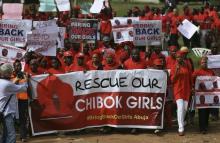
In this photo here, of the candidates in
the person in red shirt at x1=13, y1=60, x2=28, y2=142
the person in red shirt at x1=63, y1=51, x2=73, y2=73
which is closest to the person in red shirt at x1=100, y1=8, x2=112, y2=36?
the person in red shirt at x1=63, y1=51, x2=73, y2=73

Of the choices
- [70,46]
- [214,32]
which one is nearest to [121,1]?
[214,32]

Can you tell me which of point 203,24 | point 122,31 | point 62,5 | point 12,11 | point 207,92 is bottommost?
point 207,92

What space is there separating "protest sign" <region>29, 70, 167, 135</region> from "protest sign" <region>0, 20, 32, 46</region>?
278 cm

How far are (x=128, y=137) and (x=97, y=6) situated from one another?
875 cm

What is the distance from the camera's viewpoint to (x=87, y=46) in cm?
1638

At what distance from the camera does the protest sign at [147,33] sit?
16109 millimetres

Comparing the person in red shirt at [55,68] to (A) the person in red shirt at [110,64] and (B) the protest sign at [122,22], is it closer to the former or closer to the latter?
(A) the person in red shirt at [110,64]

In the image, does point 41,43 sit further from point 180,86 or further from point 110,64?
point 180,86

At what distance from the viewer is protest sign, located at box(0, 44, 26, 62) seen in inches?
596

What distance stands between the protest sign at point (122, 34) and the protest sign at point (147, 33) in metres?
2.97

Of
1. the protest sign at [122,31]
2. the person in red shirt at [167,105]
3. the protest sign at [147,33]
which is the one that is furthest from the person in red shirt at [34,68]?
the protest sign at [122,31]

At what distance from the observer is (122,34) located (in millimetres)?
19688

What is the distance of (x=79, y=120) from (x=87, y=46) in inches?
118

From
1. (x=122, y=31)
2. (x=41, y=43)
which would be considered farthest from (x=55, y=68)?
(x=122, y=31)
